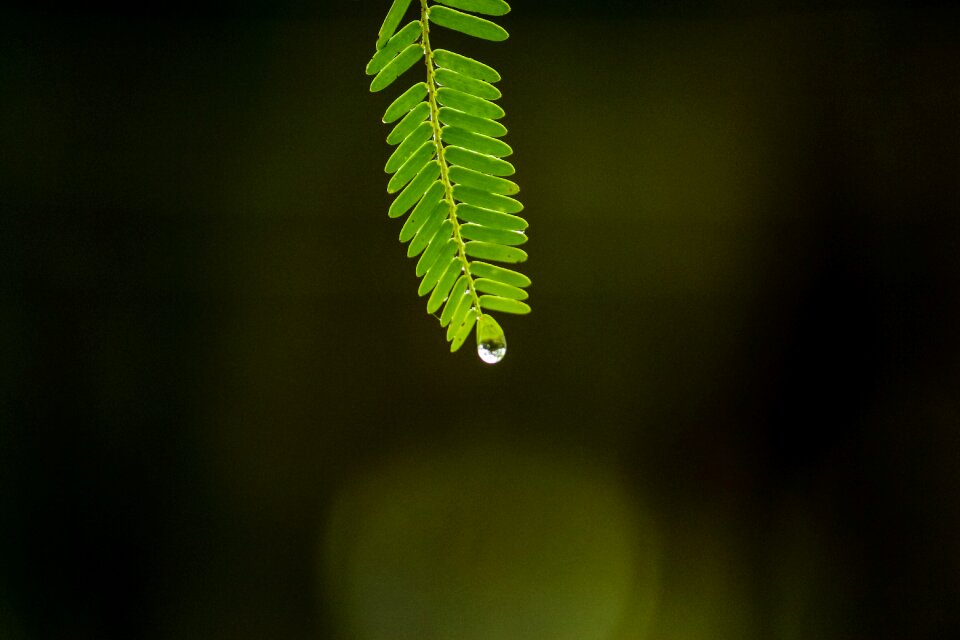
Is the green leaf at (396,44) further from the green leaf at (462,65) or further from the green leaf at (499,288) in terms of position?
the green leaf at (499,288)

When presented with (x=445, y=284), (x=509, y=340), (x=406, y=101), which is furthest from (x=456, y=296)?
(x=509, y=340)

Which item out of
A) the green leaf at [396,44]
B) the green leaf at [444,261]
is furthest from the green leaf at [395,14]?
the green leaf at [444,261]

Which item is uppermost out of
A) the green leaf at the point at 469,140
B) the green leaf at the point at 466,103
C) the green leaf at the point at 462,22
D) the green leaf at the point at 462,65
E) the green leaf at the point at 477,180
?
the green leaf at the point at 462,22

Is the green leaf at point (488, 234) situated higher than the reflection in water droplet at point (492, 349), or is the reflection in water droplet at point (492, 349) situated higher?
the green leaf at point (488, 234)


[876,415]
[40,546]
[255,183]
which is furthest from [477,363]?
[40,546]

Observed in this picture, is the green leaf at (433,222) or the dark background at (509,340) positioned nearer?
the green leaf at (433,222)

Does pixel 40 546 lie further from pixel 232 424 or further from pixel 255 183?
pixel 255 183

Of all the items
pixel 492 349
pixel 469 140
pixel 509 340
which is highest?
pixel 509 340

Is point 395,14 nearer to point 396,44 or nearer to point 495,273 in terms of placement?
point 396,44
